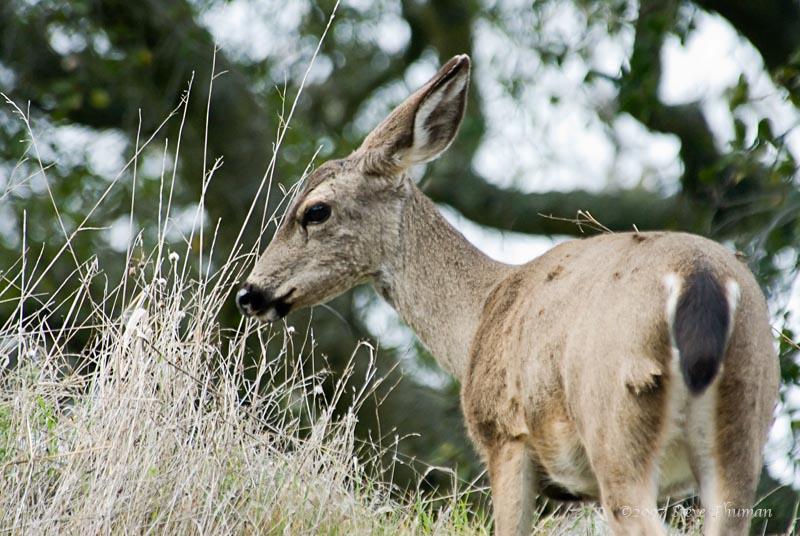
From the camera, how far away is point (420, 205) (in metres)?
6.43

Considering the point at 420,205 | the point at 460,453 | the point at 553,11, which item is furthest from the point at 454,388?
the point at 420,205

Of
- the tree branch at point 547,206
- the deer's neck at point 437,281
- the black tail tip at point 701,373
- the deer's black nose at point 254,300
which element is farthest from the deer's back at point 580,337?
the tree branch at point 547,206

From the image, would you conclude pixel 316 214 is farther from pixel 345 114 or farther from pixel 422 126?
pixel 345 114

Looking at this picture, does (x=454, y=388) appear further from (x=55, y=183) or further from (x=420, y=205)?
(x=420, y=205)

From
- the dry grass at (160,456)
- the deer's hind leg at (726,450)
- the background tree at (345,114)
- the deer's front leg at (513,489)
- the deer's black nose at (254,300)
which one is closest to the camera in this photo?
the deer's hind leg at (726,450)

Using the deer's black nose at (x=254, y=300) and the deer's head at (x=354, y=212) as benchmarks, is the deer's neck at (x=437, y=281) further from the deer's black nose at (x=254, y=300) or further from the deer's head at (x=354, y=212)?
the deer's black nose at (x=254, y=300)

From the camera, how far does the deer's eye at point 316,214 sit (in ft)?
20.5

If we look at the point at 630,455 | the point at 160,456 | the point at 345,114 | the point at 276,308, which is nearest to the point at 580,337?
the point at 630,455

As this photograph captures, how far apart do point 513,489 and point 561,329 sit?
74 centimetres

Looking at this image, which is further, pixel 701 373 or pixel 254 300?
pixel 254 300

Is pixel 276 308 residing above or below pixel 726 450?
below

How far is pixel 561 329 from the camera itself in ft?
15.8

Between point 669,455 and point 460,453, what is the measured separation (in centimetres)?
490

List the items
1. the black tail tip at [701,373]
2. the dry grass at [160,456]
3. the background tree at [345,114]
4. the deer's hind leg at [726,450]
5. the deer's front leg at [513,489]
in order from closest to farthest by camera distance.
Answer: the black tail tip at [701,373] → the deer's hind leg at [726,450] → the dry grass at [160,456] → the deer's front leg at [513,489] → the background tree at [345,114]
